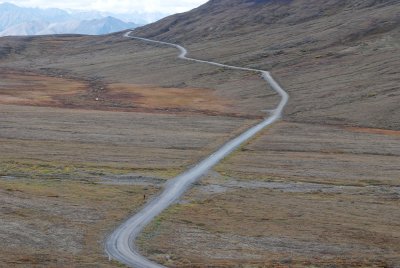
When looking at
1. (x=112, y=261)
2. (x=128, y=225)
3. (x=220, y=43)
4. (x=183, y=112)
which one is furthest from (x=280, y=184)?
(x=220, y=43)

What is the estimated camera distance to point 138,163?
64.2 meters

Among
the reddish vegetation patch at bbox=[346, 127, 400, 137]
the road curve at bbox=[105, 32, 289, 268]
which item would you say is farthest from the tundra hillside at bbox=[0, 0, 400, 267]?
the road curve at bbox=[105, 32, 289, 268]

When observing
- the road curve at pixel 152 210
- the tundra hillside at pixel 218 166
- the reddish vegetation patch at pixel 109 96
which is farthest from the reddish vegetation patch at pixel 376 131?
the reddish vegetation patch at pixel 109 96

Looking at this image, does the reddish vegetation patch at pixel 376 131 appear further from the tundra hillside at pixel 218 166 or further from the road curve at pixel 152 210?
the road curve at pixel 152 210

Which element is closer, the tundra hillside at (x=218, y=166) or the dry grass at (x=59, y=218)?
the dry grass at (x=59, y=218)

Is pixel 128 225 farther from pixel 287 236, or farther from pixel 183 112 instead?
pixel 183 112

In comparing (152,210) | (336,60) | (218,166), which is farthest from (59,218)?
(336,60)

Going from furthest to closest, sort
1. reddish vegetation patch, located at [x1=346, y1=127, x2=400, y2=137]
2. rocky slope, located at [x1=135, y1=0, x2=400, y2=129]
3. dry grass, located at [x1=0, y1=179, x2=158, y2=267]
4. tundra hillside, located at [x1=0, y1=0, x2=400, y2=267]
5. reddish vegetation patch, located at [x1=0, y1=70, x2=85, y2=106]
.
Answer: reddish vegetation patch, located at [x1=0, y1=70, x2=85, y2=106], rocky slope, located at [x1=135, y1=0, x2=400, y2=129], reddish vegetation patch, located at [x1=346, y1=127, x2=400, y2=137], tundra hillside, located at [x1=0, y1=0, x2=400, y2=267], dry grass, located at [x1=0, y1=179, x2=158, y2=267]

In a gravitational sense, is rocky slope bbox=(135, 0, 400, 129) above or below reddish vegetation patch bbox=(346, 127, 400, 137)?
above

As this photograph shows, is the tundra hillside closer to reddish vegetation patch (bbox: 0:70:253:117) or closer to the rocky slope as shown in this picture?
reddish vegetation patch (bbox: 0:70:253:117)

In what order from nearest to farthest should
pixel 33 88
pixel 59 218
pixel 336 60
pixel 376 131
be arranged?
1. pixel 59 218
2. pixel 376 131
3. pixel 33 88
4. pixel 336 60

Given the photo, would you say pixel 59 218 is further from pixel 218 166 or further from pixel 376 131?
pixel 376 131

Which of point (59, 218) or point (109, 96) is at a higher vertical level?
point (109, 96)

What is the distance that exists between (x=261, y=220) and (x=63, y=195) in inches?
642
